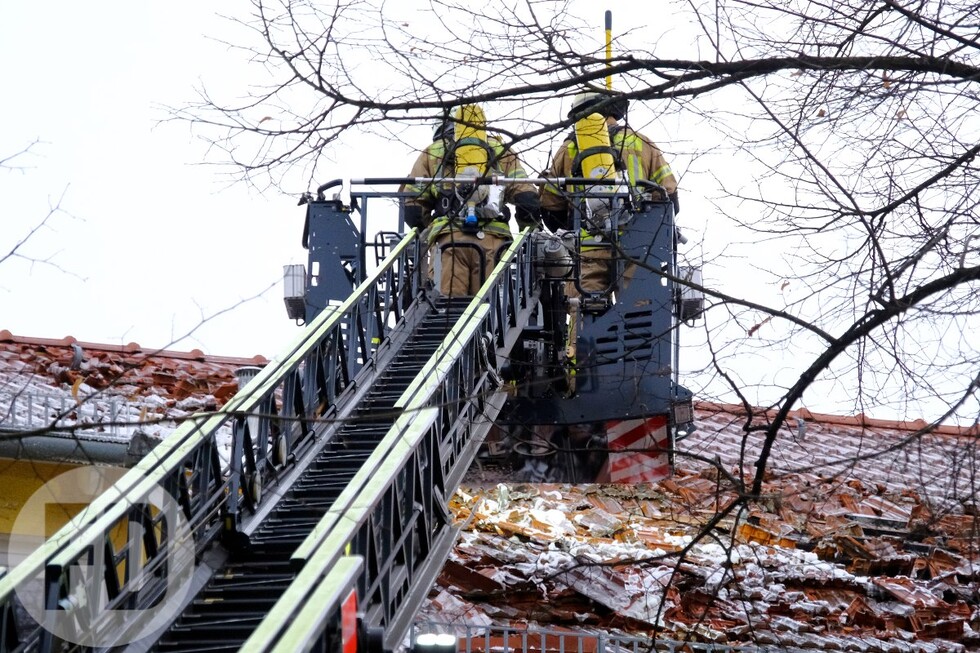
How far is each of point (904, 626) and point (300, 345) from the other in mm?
4895

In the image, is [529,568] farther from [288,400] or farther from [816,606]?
[288,400]

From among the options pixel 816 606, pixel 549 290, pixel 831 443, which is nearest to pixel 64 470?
pixel 549 290

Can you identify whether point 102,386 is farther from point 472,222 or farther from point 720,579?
point 720,579

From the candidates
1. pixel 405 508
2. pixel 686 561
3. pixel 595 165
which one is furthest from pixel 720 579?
pixel 595 165

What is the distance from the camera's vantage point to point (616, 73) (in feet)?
22.9

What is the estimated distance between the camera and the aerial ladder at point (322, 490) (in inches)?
268

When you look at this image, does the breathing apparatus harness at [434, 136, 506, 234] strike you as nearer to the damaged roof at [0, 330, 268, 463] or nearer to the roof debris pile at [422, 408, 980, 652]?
the damaged roof at [0, 330, 268, 463]

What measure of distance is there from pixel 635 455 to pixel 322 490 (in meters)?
5.42

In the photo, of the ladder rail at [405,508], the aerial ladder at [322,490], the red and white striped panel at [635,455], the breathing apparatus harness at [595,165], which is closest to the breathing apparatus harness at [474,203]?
the aerial ladder at [322,490]

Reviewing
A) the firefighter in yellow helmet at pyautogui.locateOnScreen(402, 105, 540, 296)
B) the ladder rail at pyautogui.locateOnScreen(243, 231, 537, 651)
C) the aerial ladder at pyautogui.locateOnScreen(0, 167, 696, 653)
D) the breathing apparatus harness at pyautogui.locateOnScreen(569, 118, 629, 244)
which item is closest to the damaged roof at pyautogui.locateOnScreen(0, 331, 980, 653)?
the ladder rail at pyautogui.locateOnScreen(243, 231, 537, 651)

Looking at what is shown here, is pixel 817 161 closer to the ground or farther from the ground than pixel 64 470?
farther from the ground

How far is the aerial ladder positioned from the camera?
6805 millimetres

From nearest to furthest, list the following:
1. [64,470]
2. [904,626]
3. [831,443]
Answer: [904,626]
[64,470]
[831,443]

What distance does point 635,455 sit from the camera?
13719mm
